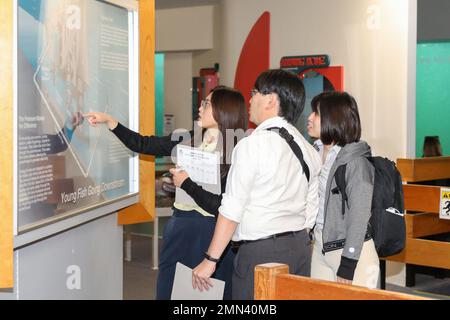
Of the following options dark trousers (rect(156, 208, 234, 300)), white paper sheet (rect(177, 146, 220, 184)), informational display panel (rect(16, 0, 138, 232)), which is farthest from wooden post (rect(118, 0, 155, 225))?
white paper sheet (rect(177, 146, 220, 184))

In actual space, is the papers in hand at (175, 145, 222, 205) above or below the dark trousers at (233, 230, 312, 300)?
above

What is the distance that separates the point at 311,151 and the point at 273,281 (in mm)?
1087

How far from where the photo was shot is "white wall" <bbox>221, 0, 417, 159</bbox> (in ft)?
19.2

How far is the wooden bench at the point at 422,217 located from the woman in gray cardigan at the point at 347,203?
103 inches

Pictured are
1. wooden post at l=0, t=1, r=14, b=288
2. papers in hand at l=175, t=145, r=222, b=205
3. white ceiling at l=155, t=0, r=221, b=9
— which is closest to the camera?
wooden post at l=0, t=1, r=14, b=288

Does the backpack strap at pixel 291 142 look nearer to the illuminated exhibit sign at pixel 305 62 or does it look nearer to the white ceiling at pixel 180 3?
the illuminated exhibit sign at pixel 305 62

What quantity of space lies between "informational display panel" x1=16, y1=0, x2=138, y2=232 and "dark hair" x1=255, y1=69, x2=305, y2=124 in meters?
→ 0.79

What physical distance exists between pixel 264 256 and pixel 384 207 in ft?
2.73

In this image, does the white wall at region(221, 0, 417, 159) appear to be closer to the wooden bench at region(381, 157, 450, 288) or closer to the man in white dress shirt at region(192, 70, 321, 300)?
the wooden bench at region(381, 157, 450, 288)

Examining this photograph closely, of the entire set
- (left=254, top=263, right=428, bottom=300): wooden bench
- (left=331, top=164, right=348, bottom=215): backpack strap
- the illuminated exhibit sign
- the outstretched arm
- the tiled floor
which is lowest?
the tiled floor

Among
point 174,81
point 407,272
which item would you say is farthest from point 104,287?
point 174,81

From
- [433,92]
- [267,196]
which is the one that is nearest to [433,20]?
[433,92]

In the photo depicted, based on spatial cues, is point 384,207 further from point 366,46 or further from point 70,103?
point 366,46

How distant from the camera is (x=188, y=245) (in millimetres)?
3682
